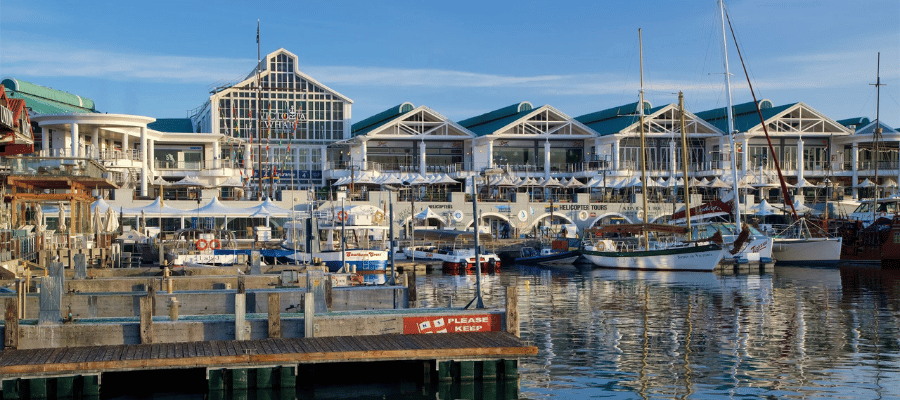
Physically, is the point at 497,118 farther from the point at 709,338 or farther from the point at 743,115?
the point at 709,338

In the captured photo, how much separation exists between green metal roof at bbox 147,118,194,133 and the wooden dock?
235 feet

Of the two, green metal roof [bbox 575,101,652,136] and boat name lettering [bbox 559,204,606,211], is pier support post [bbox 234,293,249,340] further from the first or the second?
green metal roof [bbox 575,101,652,136]

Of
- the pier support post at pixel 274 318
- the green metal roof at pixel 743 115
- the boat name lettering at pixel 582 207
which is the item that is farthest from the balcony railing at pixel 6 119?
the green metal roof at pixel 743 115

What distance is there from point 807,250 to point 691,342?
41.4 meters

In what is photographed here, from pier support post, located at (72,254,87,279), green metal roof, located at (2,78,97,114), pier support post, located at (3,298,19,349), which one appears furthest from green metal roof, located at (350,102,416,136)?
pier support post, located at (3,298,19,349)

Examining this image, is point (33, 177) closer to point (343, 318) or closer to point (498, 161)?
point (343, 318)

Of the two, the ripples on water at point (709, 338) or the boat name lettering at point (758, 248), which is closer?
the ripples on water at point (709, 338)

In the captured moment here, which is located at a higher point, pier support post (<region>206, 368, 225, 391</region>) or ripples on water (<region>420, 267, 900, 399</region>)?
pier support post (<region>206, 368, 225, 391</region>)

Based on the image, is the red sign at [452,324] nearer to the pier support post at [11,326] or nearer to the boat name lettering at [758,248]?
the pier support post at [11,326]

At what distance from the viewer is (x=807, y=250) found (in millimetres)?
64875

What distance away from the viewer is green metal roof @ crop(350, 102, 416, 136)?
3558 inches

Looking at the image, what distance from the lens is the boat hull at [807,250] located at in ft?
211

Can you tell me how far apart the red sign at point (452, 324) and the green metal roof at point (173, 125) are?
234 ft

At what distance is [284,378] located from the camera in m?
20.1
